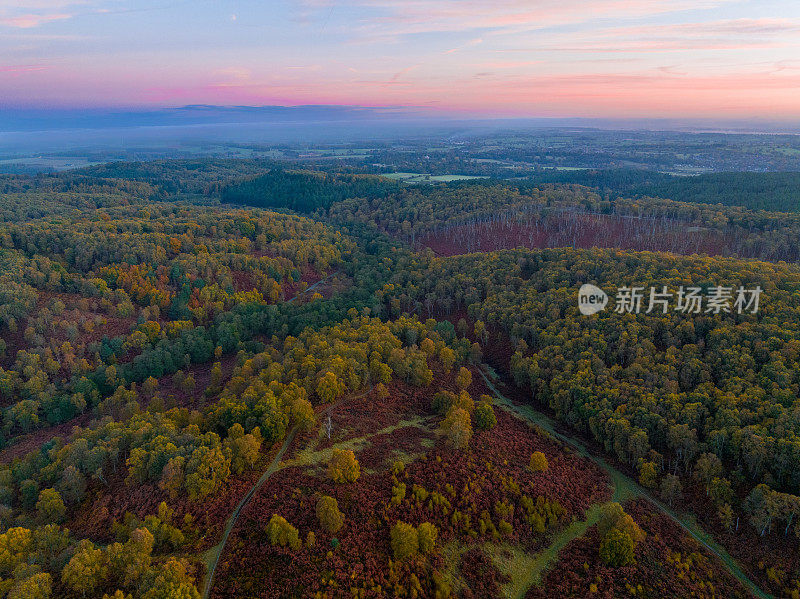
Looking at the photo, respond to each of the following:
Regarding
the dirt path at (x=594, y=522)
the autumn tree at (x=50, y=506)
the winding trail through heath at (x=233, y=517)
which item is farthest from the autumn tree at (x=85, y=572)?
the dirt path at (x=594, y=522)

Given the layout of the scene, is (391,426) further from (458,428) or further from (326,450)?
(326,450)

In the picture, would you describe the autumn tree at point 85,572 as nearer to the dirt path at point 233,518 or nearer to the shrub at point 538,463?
the dirt path at point 233,518

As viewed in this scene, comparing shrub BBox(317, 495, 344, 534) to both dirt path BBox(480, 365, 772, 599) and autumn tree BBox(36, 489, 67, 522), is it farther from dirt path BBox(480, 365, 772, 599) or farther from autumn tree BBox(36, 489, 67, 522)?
autumn tree BBox(36, 489, 67, 522)

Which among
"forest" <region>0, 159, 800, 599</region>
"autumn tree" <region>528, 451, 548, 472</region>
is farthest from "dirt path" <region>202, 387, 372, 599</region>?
"autumn tree" <region>528, 451, 548, 472</region>

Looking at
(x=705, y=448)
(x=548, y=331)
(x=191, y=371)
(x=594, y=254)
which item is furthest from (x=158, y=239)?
(x=705, y=448)

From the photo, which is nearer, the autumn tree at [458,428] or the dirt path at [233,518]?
the dirt path at [233,518]
